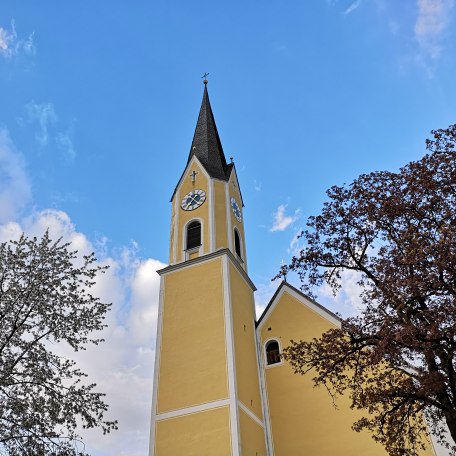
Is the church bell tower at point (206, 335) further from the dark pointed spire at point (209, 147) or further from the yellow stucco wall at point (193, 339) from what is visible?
the dark pointed spire at point (209, 147)

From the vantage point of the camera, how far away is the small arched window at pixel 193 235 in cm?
2359

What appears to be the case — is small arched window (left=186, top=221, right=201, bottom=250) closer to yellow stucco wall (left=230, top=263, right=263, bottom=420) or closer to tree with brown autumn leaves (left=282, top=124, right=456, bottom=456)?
yellow stucco wall (left=230, top=263, right=263, bottom=420)

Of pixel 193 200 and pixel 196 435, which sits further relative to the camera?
pixel 193 200

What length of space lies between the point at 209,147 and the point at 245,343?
1292cm

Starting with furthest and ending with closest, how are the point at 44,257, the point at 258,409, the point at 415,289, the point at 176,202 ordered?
1. the point at 176,202
2. the point at 258,409
3. the point at 44,257
4. the point at 415,289

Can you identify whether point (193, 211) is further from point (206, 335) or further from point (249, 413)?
point (249, 413)

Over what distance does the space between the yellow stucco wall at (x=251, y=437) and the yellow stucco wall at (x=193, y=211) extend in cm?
761

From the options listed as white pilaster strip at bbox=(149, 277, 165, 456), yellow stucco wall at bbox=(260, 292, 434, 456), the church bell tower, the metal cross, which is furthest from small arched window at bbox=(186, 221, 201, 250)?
yellow stucco wall at bbox=(260, 292, 434, 456)

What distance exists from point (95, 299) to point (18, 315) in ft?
5.79

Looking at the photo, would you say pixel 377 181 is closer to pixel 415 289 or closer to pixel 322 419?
pixel 415 289

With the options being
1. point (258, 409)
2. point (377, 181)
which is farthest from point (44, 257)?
point (258, 409)

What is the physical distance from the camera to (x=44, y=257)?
12.1 meters

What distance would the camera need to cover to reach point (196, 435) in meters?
17.5

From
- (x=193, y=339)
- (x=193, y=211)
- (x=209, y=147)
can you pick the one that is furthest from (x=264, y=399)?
(x=209, y=147)
